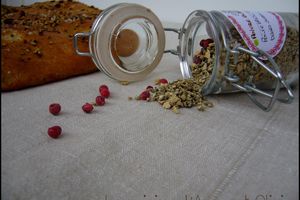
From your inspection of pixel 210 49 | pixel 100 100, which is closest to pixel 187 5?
pixel 210 49

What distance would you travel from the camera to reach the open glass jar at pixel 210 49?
317 mm

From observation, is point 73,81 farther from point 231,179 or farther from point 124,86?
point 231,179

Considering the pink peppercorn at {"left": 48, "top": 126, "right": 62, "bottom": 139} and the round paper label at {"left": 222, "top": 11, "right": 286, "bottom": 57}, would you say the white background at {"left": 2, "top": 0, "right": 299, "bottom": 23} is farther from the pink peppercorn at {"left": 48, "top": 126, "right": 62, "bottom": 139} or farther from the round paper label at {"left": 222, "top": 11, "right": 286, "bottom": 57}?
the pink peppercorn at {"left": 48, "top": 126, "right": 62, "bottom": 139}

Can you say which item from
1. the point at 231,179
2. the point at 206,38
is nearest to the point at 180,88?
the point at 206,38

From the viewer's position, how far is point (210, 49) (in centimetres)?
41

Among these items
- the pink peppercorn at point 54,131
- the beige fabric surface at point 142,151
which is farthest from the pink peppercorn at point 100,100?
the pink peppercorn at point 54,131

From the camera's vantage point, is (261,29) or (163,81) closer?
(261,29)

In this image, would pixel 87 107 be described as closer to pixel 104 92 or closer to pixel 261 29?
pixel 104 92

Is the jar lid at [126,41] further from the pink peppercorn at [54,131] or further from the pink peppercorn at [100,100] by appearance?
the pink peppercorn at [54,131]

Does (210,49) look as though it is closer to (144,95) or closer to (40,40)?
(144,95)

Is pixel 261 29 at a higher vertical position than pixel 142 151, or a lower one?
higher

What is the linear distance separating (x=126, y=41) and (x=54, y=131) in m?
0.22

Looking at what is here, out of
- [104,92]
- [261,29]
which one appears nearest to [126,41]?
[104,92]

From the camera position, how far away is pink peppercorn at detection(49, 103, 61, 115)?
0.91 feet
